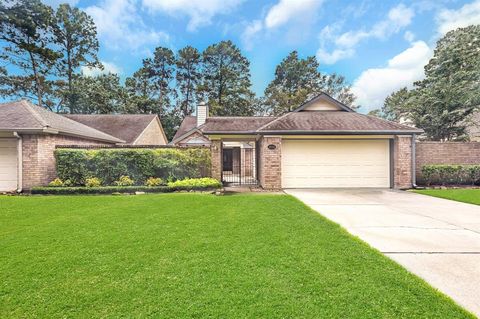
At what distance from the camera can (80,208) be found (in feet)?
22.5

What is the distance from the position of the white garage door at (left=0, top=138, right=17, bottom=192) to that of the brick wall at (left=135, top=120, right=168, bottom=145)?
8.77 m

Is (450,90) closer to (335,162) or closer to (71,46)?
(335,162)

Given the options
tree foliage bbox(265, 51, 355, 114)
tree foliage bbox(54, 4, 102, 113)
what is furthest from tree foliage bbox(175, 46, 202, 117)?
tree foliage bbox(265, 51, 355, 114)

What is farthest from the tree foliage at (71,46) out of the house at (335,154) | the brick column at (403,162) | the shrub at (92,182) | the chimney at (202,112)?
the brick column at (403,162)

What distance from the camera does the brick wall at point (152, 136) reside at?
20092mm

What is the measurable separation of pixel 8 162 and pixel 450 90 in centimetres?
2644

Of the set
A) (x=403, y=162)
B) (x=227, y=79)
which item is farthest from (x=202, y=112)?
(x=227, y=79)

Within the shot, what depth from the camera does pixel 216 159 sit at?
11.6m

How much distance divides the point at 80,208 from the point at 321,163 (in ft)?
30.9

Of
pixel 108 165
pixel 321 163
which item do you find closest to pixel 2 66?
pixel 108 165

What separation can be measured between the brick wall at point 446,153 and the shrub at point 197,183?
31.2ft

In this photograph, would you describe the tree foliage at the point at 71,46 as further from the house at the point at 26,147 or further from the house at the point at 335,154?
the house at the point at 335,154

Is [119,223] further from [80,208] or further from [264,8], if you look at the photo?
[264,8]

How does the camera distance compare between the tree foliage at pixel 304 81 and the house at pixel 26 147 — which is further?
the tree foliage at pixel 304 81
